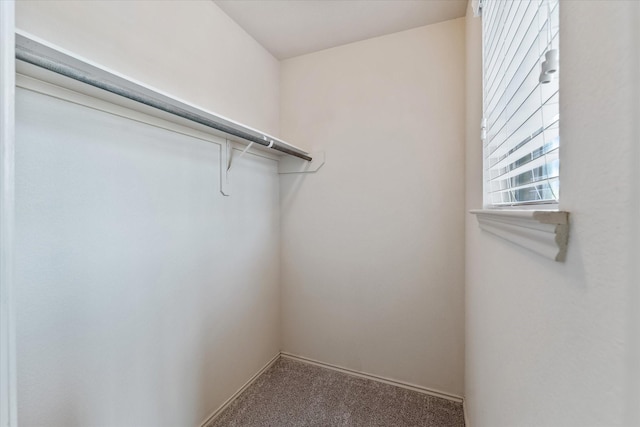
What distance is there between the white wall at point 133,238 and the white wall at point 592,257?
1.43 m

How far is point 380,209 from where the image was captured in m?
2.06

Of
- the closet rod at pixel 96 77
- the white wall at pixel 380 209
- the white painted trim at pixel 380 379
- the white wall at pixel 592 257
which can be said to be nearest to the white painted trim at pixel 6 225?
the closet rod at pixel 96 77

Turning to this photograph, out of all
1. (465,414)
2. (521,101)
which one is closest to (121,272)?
(521,101)

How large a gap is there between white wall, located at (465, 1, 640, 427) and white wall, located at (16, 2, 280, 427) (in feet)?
4.70

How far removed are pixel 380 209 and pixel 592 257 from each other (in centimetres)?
172

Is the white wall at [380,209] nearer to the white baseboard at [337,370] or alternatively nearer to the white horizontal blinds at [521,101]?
the white baseboard at [337,370]

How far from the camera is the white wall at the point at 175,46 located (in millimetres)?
1010

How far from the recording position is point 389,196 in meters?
2.04

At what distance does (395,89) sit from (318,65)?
0.69 meters

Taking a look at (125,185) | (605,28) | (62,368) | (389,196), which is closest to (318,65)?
(389,196)

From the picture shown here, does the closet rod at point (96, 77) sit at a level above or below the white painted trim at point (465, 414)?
above

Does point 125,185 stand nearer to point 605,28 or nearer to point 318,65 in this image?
point 605,28

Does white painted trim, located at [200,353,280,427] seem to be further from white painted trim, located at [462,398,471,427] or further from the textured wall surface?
white painted trim, located at [462,398,471,427]

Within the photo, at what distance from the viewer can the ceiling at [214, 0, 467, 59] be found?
1703mm
